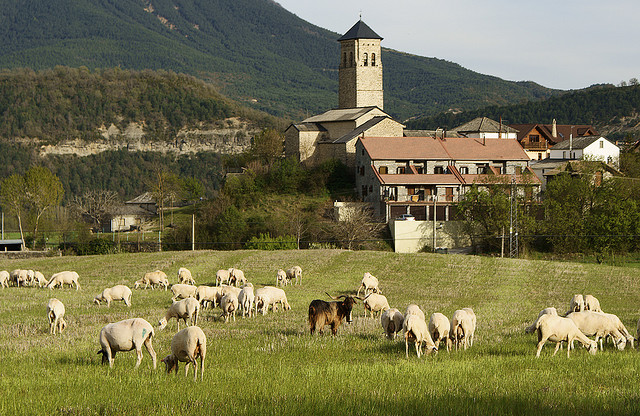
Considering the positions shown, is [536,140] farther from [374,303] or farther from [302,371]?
[302,371]

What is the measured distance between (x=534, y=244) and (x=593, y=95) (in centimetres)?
13055

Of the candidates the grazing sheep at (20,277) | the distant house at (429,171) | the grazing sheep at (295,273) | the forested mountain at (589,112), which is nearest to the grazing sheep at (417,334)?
the grazing sheep at (295,273)

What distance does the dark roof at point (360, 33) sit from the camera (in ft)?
385

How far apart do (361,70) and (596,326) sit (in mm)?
98182

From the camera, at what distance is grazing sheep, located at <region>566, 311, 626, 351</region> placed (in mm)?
20453

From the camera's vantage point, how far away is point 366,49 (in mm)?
117062

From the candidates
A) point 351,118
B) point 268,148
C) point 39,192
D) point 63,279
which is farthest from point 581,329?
point 268,148

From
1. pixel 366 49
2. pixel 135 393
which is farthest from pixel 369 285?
pixel 366 49

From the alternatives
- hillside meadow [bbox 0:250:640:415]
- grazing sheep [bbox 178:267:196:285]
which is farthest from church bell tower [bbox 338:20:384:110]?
hillside meadow [bbox 0:250:640:415]

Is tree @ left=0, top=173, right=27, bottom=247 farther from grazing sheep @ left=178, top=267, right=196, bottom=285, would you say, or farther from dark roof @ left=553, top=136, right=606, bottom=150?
dark roof @ left=553, top=136, right=606, bottom=150

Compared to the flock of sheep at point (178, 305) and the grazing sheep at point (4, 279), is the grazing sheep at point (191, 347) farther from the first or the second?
the grazing sheep at point (4, 279)

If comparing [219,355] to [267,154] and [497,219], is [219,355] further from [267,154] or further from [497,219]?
[267,154]

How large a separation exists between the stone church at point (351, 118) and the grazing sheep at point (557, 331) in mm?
75490

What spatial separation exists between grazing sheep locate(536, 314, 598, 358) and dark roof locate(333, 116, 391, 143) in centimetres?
7795
